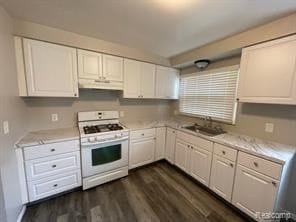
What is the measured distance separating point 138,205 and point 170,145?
1297 millimetres

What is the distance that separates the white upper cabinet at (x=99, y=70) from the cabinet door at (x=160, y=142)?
122 centimetres

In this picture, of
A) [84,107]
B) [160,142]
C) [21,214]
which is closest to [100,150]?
[84,107]

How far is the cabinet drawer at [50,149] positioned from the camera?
1.65 meters

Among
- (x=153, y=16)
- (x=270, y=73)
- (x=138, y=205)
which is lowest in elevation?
(x=138, y=205)

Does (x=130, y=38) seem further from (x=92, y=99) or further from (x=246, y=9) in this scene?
(x=246, y=9)

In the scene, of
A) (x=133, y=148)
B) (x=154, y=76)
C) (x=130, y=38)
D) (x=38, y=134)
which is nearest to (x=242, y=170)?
(x=133, y=148)

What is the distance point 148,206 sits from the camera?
72.1 inches

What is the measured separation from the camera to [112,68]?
7.75 ft

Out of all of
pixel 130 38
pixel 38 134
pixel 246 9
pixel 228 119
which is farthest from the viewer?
pixel 228 119

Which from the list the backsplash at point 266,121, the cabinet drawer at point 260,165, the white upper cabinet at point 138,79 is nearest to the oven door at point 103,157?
the white upper cabinet at point 138,79

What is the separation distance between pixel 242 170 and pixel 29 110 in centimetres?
309

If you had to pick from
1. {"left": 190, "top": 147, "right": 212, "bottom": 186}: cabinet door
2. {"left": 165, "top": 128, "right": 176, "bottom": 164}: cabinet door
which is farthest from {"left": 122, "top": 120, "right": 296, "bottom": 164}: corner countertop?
{"left": 165, "top": 128, "right": 176, "bottom": 164}: cabinet door

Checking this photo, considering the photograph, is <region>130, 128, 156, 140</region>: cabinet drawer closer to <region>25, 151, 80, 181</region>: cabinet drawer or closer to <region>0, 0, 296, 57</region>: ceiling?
<region>25, 151, 80, 181</region>: cabinet drawer

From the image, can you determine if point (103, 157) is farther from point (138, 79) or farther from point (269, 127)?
point (269, 127)
